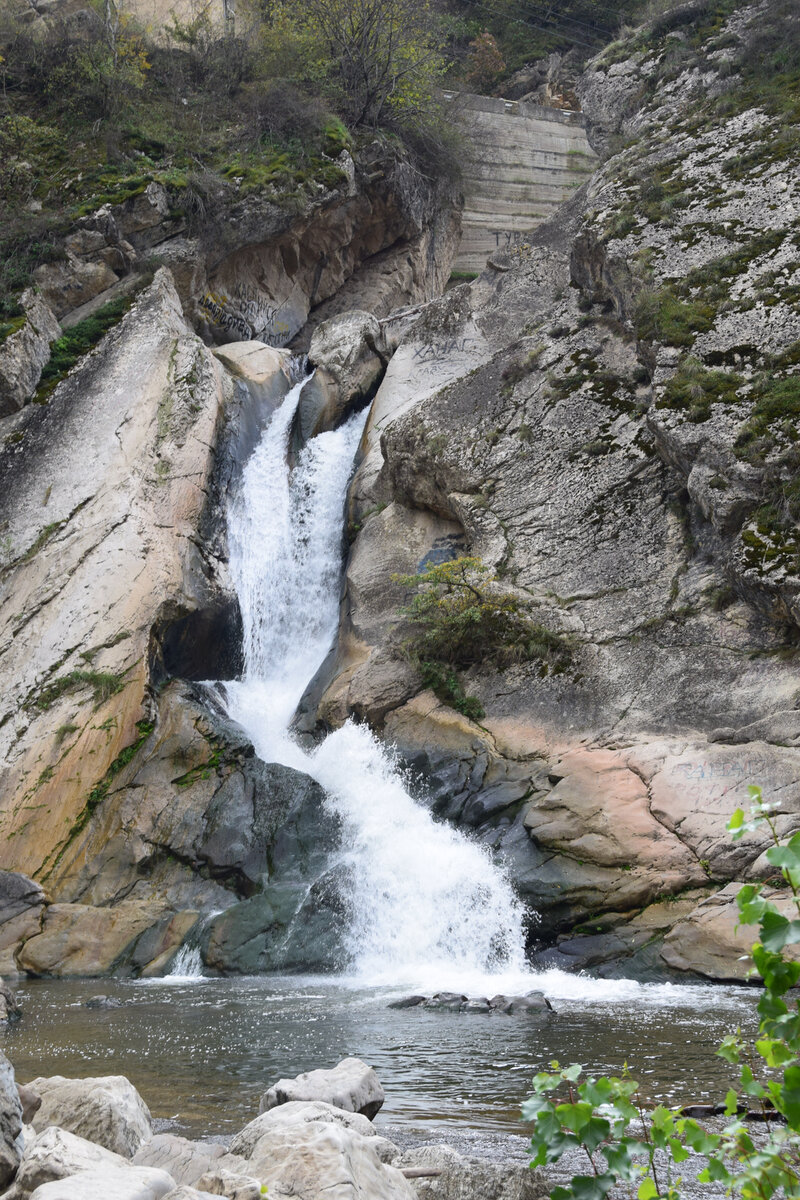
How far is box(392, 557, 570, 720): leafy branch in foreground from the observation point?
15219mm

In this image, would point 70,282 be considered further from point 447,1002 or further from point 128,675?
point 447,1002

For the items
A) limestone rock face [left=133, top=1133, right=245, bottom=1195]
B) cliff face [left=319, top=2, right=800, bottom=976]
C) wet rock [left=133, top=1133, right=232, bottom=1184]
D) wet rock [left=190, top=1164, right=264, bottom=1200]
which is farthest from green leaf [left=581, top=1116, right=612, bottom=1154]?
cliff face [left=319, top=2, right=800, bottom=976]

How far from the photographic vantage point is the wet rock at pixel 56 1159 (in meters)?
3.75

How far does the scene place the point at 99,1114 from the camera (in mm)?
4961

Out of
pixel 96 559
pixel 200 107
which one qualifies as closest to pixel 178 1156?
pixel 96 559

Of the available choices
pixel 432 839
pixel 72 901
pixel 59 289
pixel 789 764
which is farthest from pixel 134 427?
pixel 789 764

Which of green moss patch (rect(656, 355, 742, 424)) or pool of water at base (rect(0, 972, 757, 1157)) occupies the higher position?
green moss patch (rect(656, 355, 742, 424))

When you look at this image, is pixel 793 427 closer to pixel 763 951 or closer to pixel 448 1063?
pixel 448 1063

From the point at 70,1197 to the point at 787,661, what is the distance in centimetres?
1152

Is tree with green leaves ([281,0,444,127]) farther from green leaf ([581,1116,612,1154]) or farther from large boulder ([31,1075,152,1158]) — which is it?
green leaf ([581,1116,612,1154])

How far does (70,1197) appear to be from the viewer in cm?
339

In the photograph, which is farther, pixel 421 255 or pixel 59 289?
pixel 421 255

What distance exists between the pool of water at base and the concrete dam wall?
29621 millimetres

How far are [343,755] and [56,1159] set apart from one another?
11687 mm
